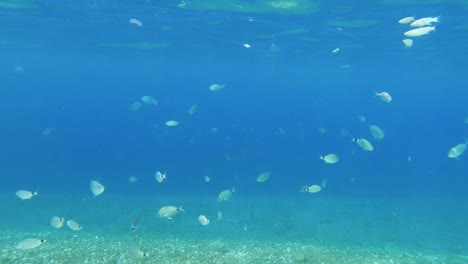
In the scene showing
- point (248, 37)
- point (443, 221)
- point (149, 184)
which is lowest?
point (443, 221)

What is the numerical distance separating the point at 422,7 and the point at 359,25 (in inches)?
222

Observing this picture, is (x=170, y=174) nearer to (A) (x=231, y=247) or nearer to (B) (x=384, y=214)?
(B) (x=384, y=214)

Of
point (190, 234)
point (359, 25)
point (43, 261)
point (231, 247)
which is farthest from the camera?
point (359, 25)

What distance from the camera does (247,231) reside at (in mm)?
18000

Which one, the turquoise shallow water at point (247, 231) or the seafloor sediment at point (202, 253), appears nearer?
the seafloor sediment at point (202, 253)

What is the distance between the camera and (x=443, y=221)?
2208 centimetres

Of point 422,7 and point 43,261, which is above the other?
point 422,7

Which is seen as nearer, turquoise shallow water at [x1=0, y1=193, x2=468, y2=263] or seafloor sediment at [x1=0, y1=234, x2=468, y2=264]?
seafloor sediment at [x1=0, y1=234, x2=468, y2=264]

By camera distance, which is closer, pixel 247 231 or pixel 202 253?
pixel 202 253

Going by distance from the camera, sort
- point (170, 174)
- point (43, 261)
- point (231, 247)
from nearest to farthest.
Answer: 1. point (43, 261)
2. point (231, 247)
3. point (170, 174)

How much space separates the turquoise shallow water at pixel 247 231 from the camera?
12594mm

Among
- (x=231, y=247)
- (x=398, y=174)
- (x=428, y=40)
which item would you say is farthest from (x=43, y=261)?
(x=398, y=174)

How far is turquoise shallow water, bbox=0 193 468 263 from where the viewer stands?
1259cm

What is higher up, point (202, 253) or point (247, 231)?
point (202, 253)
